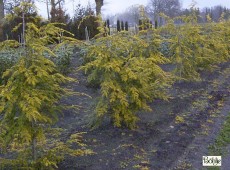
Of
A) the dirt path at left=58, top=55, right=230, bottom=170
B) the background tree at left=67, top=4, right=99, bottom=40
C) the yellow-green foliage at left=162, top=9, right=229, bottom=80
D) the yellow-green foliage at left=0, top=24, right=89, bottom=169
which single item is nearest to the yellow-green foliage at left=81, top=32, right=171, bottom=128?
the dirt path at left=58, top=55, right=230, bottom=170

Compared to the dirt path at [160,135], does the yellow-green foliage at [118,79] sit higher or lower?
higher

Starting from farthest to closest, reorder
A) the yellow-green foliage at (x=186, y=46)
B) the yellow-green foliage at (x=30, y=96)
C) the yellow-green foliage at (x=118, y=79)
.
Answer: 1. the yellow-green foliage at (x=186, y=46)
2. the yellow-green foliage at (x=118, y=79)
3. the yellow-green foliage at (x=30, y=96)

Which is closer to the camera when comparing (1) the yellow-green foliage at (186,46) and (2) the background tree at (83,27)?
(1) the yellow-green foliage at (186,46)

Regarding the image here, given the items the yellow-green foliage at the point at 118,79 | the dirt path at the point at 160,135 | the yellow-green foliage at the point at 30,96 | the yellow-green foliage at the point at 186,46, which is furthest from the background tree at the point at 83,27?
the yellow-green foliage at the point at 30,96

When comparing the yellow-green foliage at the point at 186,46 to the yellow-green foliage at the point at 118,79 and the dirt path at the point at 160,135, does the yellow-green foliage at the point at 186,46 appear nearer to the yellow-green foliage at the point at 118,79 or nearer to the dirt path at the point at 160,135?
the dirt path at the point at 160,135

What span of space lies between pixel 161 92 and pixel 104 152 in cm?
253

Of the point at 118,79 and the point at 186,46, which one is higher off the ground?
the point at 186,46

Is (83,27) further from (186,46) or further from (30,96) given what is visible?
(30,96)

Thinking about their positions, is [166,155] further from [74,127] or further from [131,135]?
[74,127]

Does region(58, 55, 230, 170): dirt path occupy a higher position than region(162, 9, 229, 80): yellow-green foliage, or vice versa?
region(162, 9, 229, 80): yellow-green foliage

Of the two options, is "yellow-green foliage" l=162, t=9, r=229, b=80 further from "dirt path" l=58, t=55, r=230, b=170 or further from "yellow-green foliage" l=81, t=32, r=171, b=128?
"yellow-green foliage" l=81, t=32, r=171, b=128

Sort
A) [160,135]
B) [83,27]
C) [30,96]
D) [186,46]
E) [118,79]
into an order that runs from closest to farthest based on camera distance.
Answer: [30,96] < [160,135] < [118,79] < [186,46] < [83,27]

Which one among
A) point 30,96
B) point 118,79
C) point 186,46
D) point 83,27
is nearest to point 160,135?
point 118,79

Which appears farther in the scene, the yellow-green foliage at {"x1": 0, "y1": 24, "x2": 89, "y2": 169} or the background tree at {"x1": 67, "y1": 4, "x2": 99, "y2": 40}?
the background tree at {"x1": 67, "y1": 4, "x2": 99, "y2": 40}
